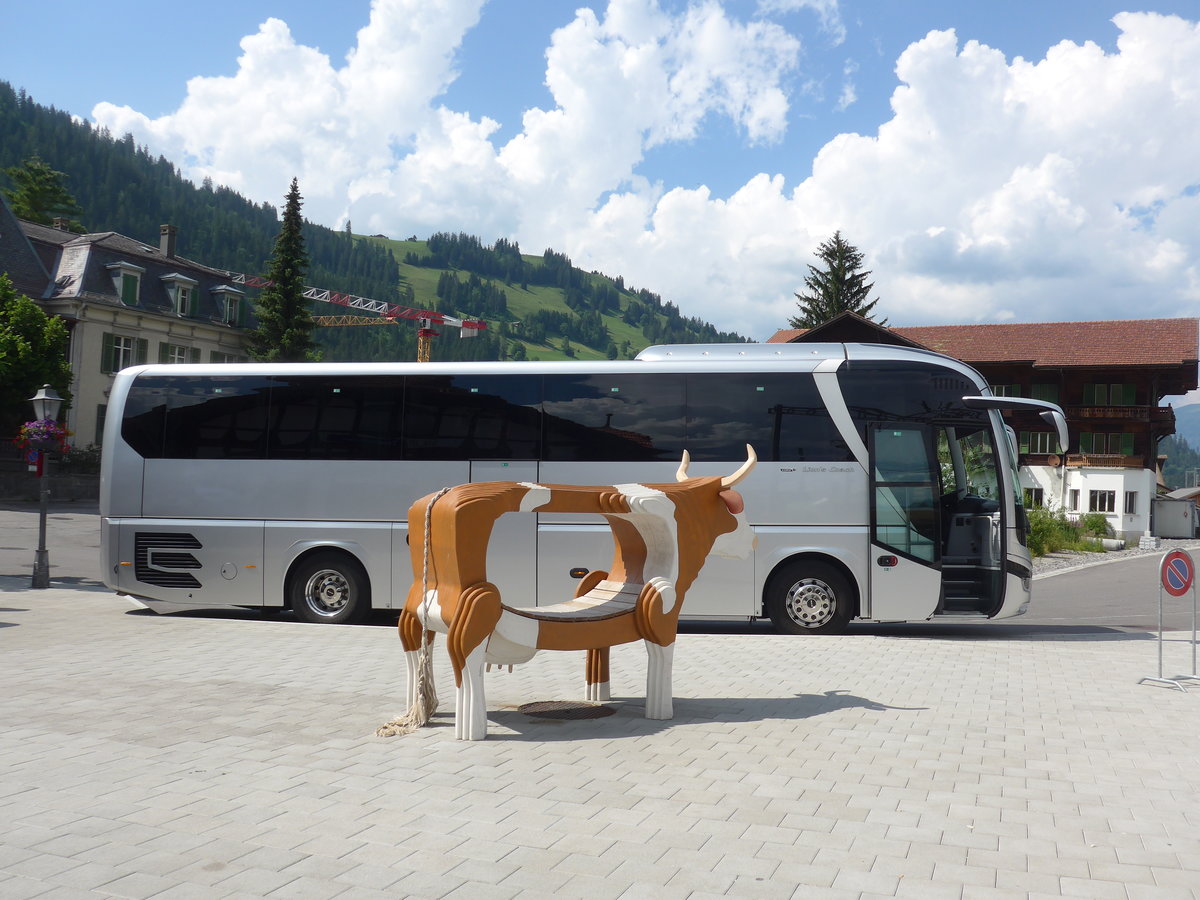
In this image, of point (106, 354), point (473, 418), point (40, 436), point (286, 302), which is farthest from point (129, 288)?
point (473, 418)

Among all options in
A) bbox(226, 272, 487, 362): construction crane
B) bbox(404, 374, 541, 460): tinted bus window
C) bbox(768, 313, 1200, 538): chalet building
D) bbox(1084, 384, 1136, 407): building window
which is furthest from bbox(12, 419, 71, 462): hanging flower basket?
bbox(226, 272, 487, 362): construction crane

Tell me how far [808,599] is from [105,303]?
47.3 m

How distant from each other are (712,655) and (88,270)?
162 ft

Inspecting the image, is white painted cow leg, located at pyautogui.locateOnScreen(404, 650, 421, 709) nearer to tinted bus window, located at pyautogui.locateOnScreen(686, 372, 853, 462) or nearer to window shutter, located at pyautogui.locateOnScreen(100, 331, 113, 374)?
tinted bus window, located at pyautogui.locateOnScreen(686, 372, 853, 462)

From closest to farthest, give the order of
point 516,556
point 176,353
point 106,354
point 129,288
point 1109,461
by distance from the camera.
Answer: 1. point 516,556
2. point 106,354
3. point 129,288
4. point 1109,461
5. point 176,353

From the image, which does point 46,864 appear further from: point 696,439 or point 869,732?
point 696,439

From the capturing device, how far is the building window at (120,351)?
5034 centimetres

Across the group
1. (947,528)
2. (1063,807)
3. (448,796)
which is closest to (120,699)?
→ (448,796)

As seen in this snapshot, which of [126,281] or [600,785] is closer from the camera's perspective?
[600,785]

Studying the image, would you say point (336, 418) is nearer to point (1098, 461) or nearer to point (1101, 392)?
point (1098, 461)

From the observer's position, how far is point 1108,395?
56062 mm

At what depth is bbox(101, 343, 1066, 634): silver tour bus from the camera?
12.6 meters

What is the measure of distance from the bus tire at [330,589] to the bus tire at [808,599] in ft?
17.9

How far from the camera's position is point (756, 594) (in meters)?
12.8
